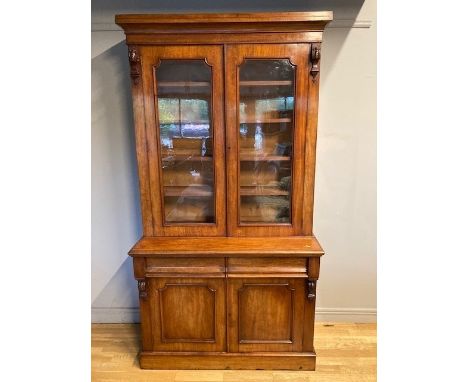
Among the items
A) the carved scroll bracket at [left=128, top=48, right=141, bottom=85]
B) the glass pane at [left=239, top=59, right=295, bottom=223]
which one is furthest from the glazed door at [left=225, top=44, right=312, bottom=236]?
the carved scroll bracket at [left=128, top=48, right=141, bottom=85]

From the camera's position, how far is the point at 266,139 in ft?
6.73

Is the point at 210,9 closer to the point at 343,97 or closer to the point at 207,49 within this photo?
the point at 207,49

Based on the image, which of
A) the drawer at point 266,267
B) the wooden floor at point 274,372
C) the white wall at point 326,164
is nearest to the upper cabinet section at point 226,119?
the drawer at point 266,267

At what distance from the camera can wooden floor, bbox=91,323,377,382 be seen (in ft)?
6.34

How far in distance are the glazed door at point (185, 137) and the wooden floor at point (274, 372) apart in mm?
848

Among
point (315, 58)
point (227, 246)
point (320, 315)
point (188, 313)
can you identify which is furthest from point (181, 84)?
point (320, 315)

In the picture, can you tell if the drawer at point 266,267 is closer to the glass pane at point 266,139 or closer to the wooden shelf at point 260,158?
the glass pane at point 266,139

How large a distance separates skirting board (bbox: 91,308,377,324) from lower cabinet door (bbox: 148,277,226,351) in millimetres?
621

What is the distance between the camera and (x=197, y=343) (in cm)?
198

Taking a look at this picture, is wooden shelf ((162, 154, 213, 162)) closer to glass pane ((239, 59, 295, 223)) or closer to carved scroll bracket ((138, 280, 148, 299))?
glass pane ((239, 59, 295, 223))

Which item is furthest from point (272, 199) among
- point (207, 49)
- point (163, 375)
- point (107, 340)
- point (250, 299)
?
point (107, 340)

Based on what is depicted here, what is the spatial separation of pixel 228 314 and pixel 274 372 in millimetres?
455

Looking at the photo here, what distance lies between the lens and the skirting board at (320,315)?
247 centimetres

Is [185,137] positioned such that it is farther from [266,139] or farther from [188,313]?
[188,313]
